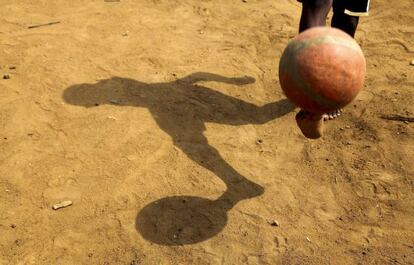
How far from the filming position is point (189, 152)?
4250mm

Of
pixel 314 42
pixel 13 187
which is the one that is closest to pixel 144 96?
pixel 13 187

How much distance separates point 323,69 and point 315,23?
114 centimetres

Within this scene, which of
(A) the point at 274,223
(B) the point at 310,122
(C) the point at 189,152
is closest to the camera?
(B) the point at 310,122

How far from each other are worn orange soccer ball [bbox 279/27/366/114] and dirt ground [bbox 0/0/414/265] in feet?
3.08

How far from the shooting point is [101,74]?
534 cm

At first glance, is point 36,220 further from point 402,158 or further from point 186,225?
point 402,158

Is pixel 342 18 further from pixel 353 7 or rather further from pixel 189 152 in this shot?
pixel 189 152

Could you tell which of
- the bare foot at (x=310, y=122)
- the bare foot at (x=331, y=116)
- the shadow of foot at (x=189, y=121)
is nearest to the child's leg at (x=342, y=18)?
the bare foot at (x=331, y=116)

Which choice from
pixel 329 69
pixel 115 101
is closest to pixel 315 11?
pixel 329 69

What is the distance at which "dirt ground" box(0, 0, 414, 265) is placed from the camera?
3.46 m

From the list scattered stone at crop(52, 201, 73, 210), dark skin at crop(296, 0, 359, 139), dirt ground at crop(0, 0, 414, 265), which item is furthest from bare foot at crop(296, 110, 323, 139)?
scattered stone at crop(52, 201, 73, 210)

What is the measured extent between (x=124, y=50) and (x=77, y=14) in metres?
1.27

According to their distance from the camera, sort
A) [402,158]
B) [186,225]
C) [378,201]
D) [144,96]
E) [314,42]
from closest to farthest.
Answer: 1. [314,42]
2. [186,225]
3. [378,201]
4. [402,158]
5. [144,96]

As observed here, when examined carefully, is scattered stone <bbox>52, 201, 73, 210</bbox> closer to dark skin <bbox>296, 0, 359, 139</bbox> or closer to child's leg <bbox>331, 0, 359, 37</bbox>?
dark skin <bbox>296, 0, 359, 139</bbox>
